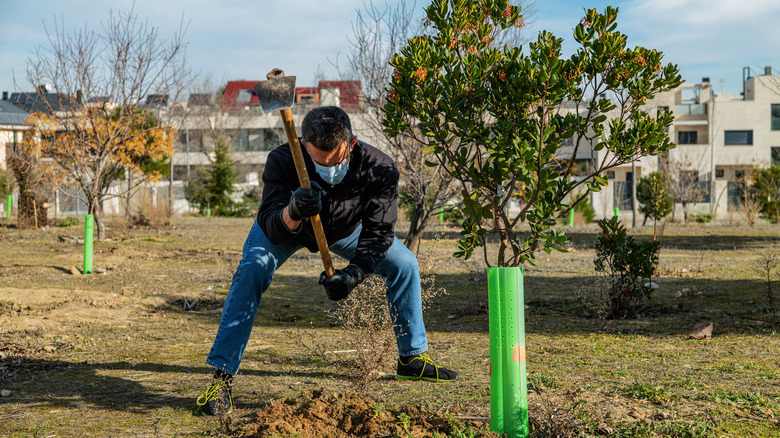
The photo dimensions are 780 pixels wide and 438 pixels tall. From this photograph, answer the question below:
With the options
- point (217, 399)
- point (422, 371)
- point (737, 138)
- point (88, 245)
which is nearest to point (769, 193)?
point (737, 138)

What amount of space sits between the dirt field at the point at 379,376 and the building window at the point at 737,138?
141ft

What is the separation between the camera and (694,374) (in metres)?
3.99

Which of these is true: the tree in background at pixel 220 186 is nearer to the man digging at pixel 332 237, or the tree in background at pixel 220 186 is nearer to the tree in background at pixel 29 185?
the tree in background at pixel 29 185

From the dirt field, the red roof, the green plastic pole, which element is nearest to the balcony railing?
the red roof

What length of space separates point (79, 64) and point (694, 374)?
14.7m

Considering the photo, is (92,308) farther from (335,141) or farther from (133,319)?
(335,141)

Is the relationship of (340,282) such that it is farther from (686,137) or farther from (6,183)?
(686,137)

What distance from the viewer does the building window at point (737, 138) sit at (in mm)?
46969

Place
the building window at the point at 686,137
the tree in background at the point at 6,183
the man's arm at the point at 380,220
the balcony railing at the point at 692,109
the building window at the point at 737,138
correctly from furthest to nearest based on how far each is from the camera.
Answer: the balcony railing at the point at 692,109, the building window at the point at 737,138, the building window at the point at 686,137, the tree in background at the point at 6,183, the man's arm at the point at 380,220

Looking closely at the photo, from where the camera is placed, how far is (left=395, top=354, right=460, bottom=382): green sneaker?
12.9 feet

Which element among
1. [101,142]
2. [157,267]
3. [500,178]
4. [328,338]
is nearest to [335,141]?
[500,178]

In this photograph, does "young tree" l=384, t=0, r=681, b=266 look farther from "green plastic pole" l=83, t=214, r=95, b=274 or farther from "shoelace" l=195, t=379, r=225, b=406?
"green plastic pole" l=83, t=214, r=95, b=274

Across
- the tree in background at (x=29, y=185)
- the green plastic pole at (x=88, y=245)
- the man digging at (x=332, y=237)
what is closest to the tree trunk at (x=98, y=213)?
the tree in background at (x=29, y=185)

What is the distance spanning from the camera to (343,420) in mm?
3025
